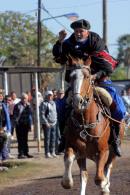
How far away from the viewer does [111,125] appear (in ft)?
36.4

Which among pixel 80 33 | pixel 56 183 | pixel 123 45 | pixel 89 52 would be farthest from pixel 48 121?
pixel 123 45

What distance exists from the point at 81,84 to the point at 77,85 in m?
0.09

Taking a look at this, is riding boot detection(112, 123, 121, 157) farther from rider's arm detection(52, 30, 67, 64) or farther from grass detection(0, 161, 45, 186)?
grass detection(0, 161, 45, 186)

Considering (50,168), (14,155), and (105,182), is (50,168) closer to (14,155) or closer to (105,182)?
(14,155)

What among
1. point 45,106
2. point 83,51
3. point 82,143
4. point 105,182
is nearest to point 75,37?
point 83,51

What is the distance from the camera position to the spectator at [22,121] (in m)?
19.5

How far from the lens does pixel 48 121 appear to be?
19.6 metres

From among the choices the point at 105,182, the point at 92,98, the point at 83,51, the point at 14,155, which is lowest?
the point at 14,155

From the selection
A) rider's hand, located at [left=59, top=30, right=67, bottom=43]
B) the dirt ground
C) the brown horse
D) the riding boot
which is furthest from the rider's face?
the dirt ground

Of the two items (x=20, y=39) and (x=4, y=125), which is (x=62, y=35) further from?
(x=20, y=39)

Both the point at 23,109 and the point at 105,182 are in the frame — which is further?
the point at 23,109

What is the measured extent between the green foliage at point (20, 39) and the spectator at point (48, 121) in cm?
4110

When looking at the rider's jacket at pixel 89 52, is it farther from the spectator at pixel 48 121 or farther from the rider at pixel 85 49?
the spectator at pixel 48 121

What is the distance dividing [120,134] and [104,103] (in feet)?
3.02
